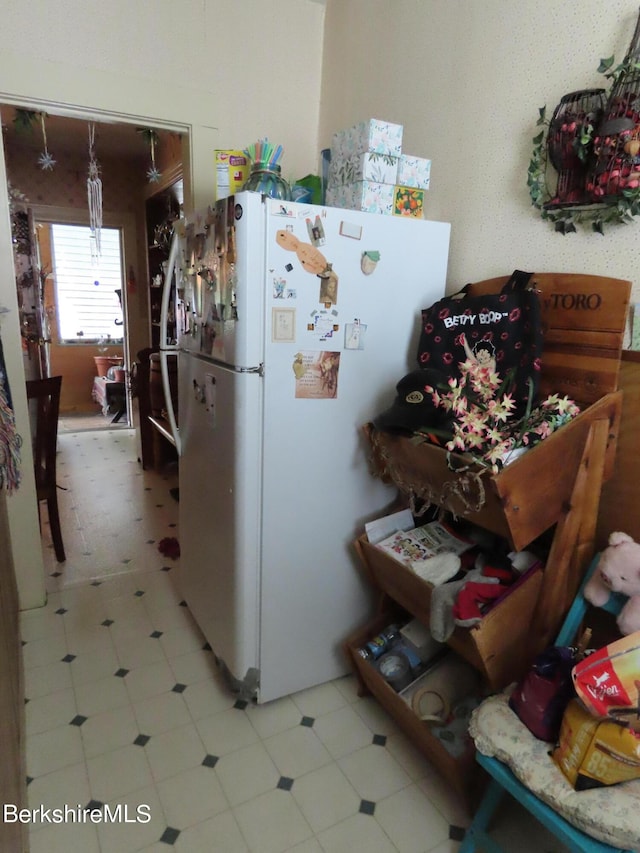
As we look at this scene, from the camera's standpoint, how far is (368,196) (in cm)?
164

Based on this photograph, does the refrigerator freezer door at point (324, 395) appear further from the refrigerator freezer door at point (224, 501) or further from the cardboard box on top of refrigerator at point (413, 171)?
the cardboard box on top of refrigerator at point (413, 171)

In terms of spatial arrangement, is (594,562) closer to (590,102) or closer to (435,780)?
(435,780)

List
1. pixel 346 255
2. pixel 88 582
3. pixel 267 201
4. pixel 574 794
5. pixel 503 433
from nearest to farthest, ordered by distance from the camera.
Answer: pixel 574 794
pixel 503 433
pixel 267 201
pixel 346 255
pixel 88 582

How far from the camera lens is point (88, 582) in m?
2.57

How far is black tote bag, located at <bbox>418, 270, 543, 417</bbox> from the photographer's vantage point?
56.6 inches

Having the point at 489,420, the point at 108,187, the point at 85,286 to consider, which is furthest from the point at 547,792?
the point at 85,286

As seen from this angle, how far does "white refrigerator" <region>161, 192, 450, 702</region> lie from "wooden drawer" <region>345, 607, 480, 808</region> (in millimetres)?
106

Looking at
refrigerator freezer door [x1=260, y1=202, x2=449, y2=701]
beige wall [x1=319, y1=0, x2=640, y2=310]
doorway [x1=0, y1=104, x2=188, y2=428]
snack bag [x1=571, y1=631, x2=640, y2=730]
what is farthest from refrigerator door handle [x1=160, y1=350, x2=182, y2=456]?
doorway [x1=0, y1=104, x2=188, y2=428]

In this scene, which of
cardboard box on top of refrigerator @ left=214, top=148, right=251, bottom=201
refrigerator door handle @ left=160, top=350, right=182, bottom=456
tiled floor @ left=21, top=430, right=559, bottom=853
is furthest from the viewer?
refrigerator door handle @ left=160, top=350, right=182, bottom=456

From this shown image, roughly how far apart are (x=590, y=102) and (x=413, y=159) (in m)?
0.54

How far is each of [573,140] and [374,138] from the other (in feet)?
1.90

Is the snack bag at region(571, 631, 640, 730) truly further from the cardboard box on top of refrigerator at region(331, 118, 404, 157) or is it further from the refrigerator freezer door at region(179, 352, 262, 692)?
the cardboard box on top of refrigerator at region(331, 118, 404, 157)

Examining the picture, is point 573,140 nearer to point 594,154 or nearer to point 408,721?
point 594,154

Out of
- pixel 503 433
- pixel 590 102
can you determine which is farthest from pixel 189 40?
pixel 503 433
